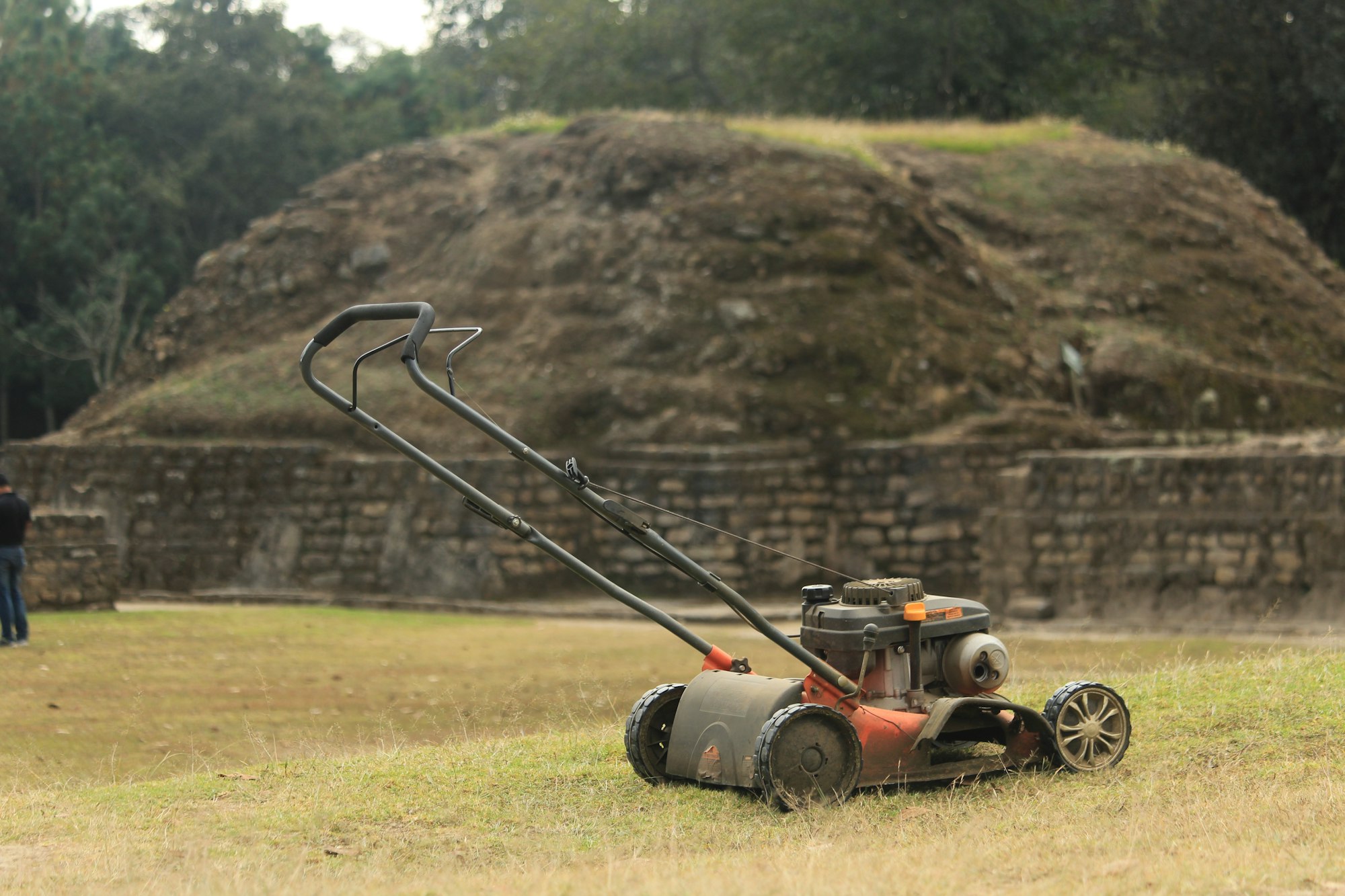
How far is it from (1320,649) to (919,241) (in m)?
11.6

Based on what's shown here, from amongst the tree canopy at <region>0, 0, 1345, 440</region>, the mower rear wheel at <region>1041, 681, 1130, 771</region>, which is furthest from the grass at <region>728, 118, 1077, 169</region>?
the mower rear wheel at <region>1041, 681, 1130, 771</region>

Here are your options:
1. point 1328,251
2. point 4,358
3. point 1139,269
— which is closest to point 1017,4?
point 1328,251

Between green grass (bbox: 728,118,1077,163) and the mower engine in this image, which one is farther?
green grass (bbox: 728,118,1077,163)

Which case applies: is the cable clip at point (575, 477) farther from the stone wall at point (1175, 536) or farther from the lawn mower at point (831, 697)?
the stone wall at point (1175, 536)

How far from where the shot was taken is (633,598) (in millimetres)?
5242

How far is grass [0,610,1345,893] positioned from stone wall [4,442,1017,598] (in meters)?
6.73

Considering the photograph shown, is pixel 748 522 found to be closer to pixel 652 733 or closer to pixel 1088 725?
pixel 652 733

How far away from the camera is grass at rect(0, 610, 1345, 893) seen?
3945mm

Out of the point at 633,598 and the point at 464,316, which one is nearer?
the point at 633,598

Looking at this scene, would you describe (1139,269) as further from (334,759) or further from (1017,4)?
(334,759)

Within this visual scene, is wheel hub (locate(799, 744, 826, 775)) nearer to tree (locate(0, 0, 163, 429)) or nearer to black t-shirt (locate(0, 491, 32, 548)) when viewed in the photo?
black t-shirt (locate(0, 491, 32, 548))

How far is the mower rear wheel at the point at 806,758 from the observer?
488 cm

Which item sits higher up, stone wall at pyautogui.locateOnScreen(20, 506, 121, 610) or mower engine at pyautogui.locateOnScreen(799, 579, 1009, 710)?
mower engine at pyautogui.locateOnScreen(799, 579, 1009, 710)

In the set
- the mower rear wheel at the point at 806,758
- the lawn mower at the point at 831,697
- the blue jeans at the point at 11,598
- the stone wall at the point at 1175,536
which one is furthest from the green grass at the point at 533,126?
the mower rear wheel at the point at 806,758
